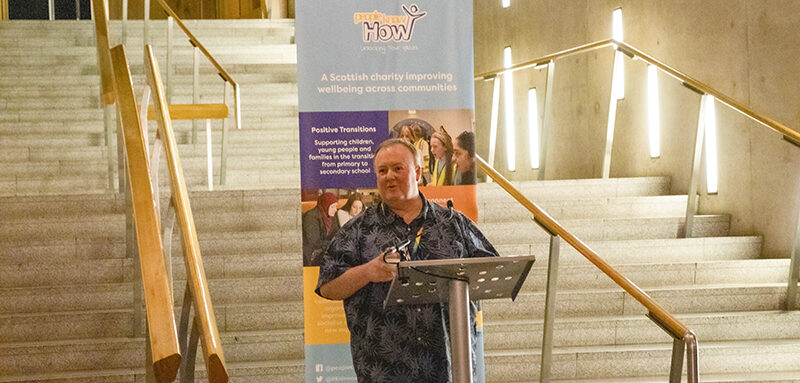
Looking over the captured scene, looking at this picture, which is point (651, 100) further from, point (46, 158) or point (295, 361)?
point (46, 158)

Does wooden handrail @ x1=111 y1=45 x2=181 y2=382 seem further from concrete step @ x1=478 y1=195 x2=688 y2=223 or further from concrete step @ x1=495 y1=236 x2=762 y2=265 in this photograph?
concrete step @ x1=478 y1=195 x2=688 y2=223

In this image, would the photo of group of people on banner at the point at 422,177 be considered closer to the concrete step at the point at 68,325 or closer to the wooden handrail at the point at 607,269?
the wooden handrail at the point at 607,269

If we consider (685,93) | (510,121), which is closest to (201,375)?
(685,93)

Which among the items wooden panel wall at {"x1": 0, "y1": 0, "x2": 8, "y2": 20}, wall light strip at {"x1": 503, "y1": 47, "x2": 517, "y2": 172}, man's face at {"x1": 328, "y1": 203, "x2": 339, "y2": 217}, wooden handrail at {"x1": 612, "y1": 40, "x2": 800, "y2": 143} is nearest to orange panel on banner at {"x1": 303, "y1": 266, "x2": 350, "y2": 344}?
man's face at {"x1": 328, "y1": 203, "x2": 339, "y2": 217}

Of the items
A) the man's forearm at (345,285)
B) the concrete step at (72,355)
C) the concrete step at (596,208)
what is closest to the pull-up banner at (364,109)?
the man's forearm at (345,285)

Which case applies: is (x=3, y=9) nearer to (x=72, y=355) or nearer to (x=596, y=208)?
(x=596, y=208)

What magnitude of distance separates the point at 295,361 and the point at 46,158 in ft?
9.98

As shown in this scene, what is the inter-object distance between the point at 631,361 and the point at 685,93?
2.63 metres

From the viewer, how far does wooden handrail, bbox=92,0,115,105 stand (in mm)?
4629

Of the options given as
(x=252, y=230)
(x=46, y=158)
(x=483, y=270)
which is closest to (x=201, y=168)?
(x=46, y=158)

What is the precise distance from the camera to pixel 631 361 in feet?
15.8

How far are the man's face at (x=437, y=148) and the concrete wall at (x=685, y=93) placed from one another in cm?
298

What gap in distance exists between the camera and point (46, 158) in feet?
22.5

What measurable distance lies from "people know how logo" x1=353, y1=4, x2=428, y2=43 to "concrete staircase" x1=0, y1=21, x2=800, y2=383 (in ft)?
5.49
